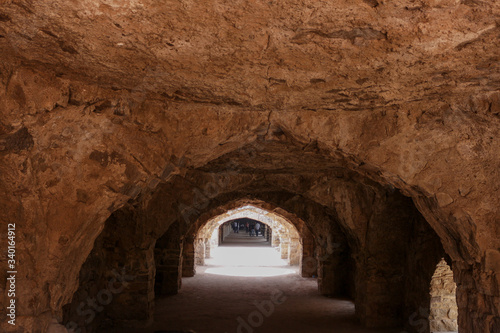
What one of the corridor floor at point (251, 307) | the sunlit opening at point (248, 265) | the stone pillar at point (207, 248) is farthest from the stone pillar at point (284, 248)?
the corridor floor at point (251, 307)

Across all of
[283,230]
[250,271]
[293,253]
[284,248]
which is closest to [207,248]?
[284,248]

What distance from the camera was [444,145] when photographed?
11.0 ft

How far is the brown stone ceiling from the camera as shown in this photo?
1.95m

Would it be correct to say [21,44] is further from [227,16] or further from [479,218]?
[479,218]

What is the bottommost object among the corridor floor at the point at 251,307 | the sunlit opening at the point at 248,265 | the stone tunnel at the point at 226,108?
the sunlit opening at the point at 248,265

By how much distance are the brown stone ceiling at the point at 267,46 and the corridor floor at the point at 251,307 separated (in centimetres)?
497

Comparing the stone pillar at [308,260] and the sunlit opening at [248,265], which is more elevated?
the stone pillar at [308,260]

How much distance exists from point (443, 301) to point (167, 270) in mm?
6048

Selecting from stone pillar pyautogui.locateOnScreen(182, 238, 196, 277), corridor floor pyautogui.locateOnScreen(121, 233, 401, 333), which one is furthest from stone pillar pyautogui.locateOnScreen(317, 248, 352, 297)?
stone pillar pyautogui.locateOnScreen(182, 238, 196, 277)

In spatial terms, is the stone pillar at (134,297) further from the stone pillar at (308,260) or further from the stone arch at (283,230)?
the stone pillar at (308,260)

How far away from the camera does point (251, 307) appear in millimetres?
8703

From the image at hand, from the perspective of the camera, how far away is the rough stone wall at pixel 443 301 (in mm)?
6582

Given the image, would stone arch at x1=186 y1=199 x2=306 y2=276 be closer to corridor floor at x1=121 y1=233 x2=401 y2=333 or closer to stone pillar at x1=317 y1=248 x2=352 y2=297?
corridor floor at x1=121 y1=233 x2=401 y2=333

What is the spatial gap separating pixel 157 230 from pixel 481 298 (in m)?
5.14
